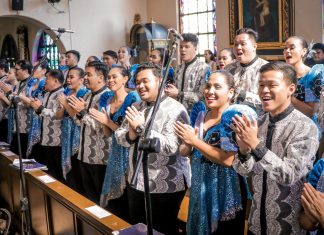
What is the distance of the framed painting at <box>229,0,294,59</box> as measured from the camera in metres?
7.77

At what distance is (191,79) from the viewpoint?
4.39 metres

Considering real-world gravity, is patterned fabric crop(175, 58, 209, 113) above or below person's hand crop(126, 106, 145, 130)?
above

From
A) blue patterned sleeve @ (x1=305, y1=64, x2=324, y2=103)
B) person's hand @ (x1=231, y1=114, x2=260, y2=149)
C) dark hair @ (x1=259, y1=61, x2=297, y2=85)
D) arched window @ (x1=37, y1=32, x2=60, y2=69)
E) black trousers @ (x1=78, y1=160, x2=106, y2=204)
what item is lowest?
black trousers @ (x1=78, y1=160, x2=106, y2=204)

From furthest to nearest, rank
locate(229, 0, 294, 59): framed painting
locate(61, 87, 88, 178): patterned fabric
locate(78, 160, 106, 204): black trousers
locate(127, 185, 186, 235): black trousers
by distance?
locate(229, 0, 294, 59): framed painting
locate(61, 87, 88, 178): patterned fabric
locate(78, 160, 106, 204): black trousers
locate(127, 185, 186, 235): black trousers

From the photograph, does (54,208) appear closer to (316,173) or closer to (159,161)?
(159,161)

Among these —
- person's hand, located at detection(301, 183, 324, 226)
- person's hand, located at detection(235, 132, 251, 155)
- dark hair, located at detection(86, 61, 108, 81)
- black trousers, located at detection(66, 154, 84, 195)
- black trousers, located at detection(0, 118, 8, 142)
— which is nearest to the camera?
person's hand, located at detection(301, 183, 324, 226)

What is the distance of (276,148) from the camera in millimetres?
1929

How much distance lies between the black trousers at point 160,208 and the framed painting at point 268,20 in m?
6.00

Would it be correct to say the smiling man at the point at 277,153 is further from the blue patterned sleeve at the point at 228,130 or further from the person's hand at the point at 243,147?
the blue patterned sleeve at the point at 228,130

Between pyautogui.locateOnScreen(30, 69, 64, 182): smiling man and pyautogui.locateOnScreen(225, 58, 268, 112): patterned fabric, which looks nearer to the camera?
pyautogui.locateOnScreen(225, 58, 268, 112): patterned fabric

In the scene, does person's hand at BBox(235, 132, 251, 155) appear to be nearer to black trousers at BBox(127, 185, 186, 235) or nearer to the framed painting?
black trousers at BBox(127, 185, 186, 235)

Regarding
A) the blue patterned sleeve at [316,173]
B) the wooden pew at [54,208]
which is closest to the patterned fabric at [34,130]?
the wooden pew at [54,208]

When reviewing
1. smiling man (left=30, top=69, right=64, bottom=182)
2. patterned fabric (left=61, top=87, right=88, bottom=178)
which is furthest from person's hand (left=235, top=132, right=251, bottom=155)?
smiling man (left=30, top=69, right=64, bottom=182)

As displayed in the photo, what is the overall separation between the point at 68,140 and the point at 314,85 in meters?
2.20
